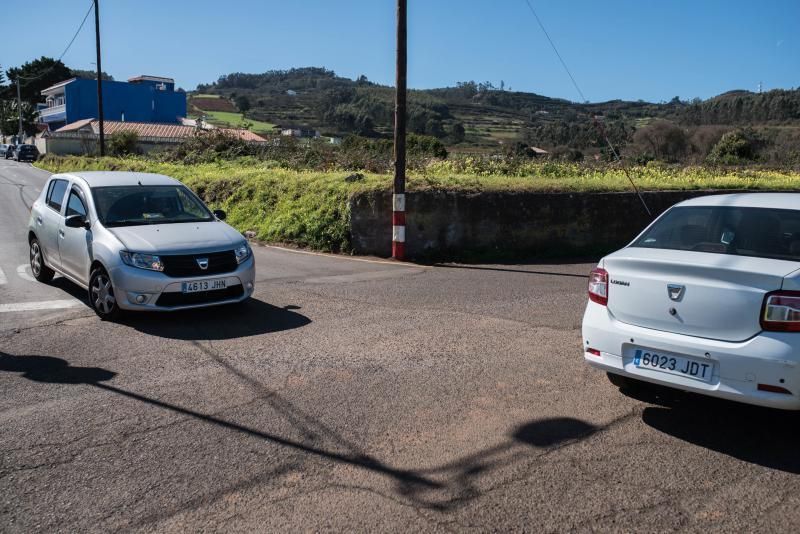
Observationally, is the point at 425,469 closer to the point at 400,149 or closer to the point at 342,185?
the point at 400,149

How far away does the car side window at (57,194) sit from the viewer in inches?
366

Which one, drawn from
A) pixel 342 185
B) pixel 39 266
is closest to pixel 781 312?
pixel 39 266

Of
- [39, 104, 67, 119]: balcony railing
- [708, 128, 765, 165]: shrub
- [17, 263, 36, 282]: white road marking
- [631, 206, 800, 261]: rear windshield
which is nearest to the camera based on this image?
[631, 206, 800, 261]: rear windshield

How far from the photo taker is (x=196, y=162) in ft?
85.2

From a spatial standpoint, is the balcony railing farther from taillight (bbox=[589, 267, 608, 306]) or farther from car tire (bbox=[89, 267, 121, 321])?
taillight (bbox=[589, 267, 608, 306])

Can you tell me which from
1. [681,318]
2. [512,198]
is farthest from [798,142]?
[681,318]

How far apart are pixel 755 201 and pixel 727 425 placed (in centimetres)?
184

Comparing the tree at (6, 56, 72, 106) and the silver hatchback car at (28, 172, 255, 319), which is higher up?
the tree at (6, 56, 72, 106)

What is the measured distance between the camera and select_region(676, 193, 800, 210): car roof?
529 cm

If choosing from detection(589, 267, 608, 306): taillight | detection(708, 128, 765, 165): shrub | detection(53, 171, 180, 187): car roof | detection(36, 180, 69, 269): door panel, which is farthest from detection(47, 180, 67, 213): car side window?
detection(708, 128, 765, 165): shrub

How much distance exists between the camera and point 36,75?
88.1 metres

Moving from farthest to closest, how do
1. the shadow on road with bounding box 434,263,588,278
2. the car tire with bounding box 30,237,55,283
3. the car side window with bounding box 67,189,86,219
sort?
the shadow on road with bounding box 434,263,588,278, the car tire with bounding box 30,237,55,283, the car side window with bounding box 67,189,86,219

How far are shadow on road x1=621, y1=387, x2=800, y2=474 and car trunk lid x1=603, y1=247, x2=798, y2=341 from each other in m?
0.73

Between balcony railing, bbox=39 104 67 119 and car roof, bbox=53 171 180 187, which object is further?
balcony railing, bbox=39 104 67 119
